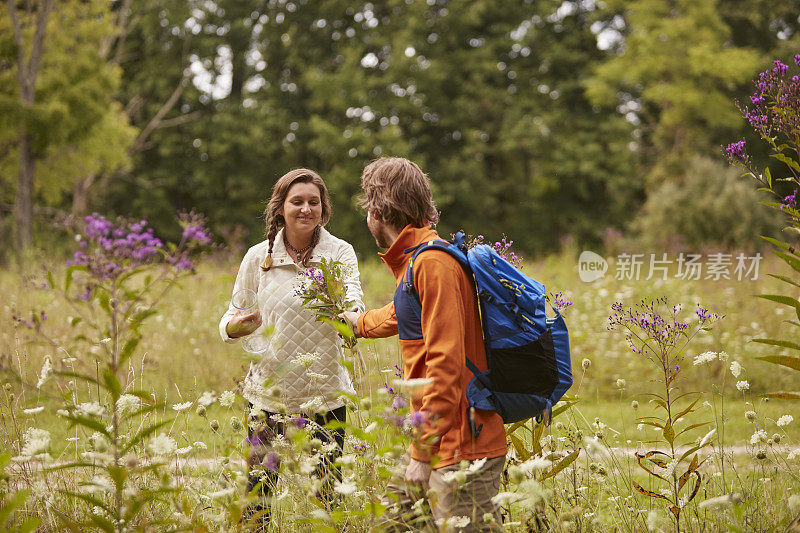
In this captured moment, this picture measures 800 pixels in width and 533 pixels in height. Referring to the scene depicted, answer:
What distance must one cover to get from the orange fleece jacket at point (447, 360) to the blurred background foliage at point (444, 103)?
17.8 meters

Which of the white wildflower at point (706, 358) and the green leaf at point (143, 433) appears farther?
the white wildflower at point (706, 358)

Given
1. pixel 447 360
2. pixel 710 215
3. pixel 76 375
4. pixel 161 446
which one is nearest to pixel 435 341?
pixel 447 360

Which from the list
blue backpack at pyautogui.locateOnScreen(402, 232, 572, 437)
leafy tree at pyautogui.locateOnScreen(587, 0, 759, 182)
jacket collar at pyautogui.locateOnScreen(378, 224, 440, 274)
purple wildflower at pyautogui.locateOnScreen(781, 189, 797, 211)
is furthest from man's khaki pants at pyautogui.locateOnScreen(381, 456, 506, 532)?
leafy tree at pyautogui.locateOnScreen(587, 0, 759, 182)

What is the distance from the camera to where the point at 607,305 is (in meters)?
8.29

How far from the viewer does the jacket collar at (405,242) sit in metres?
2.45

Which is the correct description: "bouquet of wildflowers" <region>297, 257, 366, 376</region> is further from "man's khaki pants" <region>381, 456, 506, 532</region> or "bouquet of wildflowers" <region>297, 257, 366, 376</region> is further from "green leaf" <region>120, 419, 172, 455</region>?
"green leaf" <region>120, 419, 172, 455</region>

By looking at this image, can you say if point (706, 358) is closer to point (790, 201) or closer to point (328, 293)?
point (790, 201)

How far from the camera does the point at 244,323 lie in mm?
2939

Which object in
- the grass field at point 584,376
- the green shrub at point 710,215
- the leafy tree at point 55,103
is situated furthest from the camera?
the green shrub at point 710,215

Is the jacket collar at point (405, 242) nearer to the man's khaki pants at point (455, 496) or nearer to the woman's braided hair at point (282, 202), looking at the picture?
the man's khaki pants at point (455, 496)

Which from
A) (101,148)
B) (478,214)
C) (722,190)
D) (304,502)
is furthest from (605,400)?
(478,214)

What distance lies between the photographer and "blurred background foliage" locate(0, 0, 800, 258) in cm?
2031

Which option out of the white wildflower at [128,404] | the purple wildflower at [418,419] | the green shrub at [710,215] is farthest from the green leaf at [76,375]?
the green shrub at [710,215]

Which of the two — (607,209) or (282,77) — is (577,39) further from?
(282,77)
